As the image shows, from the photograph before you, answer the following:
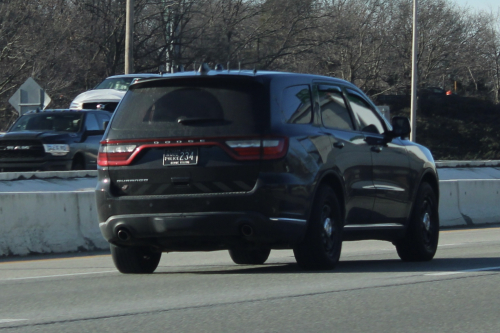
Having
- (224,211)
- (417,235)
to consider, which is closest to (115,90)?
(417,235)

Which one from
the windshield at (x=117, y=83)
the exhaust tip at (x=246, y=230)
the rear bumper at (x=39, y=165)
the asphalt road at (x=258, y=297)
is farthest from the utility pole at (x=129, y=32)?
the exhaust tip at (x=246, y=230)

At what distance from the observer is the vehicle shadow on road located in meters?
9.59

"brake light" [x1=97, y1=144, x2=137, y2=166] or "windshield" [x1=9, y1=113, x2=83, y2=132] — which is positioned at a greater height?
"brake light" [x1=97, y1=144, x2=137, y2=166]

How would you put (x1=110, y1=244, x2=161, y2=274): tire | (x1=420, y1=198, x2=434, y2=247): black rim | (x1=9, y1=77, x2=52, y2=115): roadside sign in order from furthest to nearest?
(x1=9, y1=77, x2=52, y2=115): roadside sign
(x1=420, y1=198, x2=434, y2=247): black rim
(x1=110, y1=244, x2=161, y2=274): tire

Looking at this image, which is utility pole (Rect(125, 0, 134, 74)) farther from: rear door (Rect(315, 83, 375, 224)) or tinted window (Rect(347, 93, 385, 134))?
rear door (Rect(315, 83, 375, 224))

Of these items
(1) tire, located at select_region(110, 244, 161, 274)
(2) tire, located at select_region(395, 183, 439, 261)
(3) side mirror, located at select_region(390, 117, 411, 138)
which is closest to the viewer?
(1) tire, located at select_region(110, 244, 161, 274)

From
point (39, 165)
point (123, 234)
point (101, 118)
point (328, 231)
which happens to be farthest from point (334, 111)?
point (101, 118)

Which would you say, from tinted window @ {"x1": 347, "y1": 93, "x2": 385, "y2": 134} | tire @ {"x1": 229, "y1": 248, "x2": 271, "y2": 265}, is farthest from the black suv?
tire @ {"x1": 229, "y1": 248, "x2": 271, "y2": 265}

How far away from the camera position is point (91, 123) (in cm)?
2180

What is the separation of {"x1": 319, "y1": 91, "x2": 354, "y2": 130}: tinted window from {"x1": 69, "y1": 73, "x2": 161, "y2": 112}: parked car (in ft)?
52.6

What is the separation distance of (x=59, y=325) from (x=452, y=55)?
62.0 metres

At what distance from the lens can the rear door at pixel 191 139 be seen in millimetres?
8461

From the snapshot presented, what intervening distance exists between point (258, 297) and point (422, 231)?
3787 mm

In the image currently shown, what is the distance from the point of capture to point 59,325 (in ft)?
21.1
